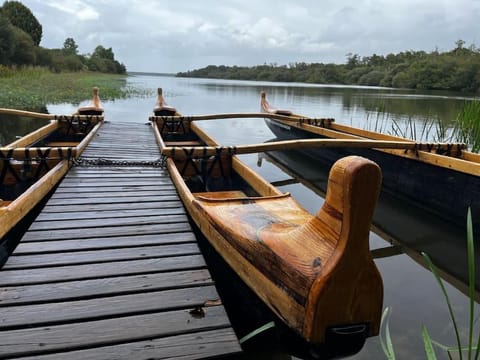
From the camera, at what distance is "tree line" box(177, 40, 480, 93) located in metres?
42.4

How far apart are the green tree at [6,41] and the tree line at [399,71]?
4384 cm

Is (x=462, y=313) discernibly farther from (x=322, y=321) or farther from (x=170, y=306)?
(x=170, y=306)

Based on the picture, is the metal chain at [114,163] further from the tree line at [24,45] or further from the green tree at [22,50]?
the green tree at [22,50]

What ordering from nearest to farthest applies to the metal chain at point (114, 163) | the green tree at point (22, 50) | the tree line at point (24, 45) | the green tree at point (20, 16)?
1. the metal chain at point (114, 163)
2. the tree line at point (24, 45)
3. the green tree at point (22, 50)
4. the green tree at point (20, 16)

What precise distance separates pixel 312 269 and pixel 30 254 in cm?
177

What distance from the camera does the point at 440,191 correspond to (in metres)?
4.74

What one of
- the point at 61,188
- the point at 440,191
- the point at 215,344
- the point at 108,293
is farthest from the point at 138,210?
the point at 440,191

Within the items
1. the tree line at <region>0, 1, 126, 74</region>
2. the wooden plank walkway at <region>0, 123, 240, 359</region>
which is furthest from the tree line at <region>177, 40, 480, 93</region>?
Result: the wooden plank walkway at <region>0, 123, 240, 359</region>

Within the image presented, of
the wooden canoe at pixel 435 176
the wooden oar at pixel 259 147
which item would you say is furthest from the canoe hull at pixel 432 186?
the wooden oar at pixel 259 147

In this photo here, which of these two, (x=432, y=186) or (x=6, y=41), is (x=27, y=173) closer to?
(x=432, y=186)

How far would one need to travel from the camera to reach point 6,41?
2614 cm

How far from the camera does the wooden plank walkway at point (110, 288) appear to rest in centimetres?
162

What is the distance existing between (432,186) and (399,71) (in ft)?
176

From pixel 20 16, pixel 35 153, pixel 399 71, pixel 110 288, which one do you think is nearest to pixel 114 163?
pixel 35 153
